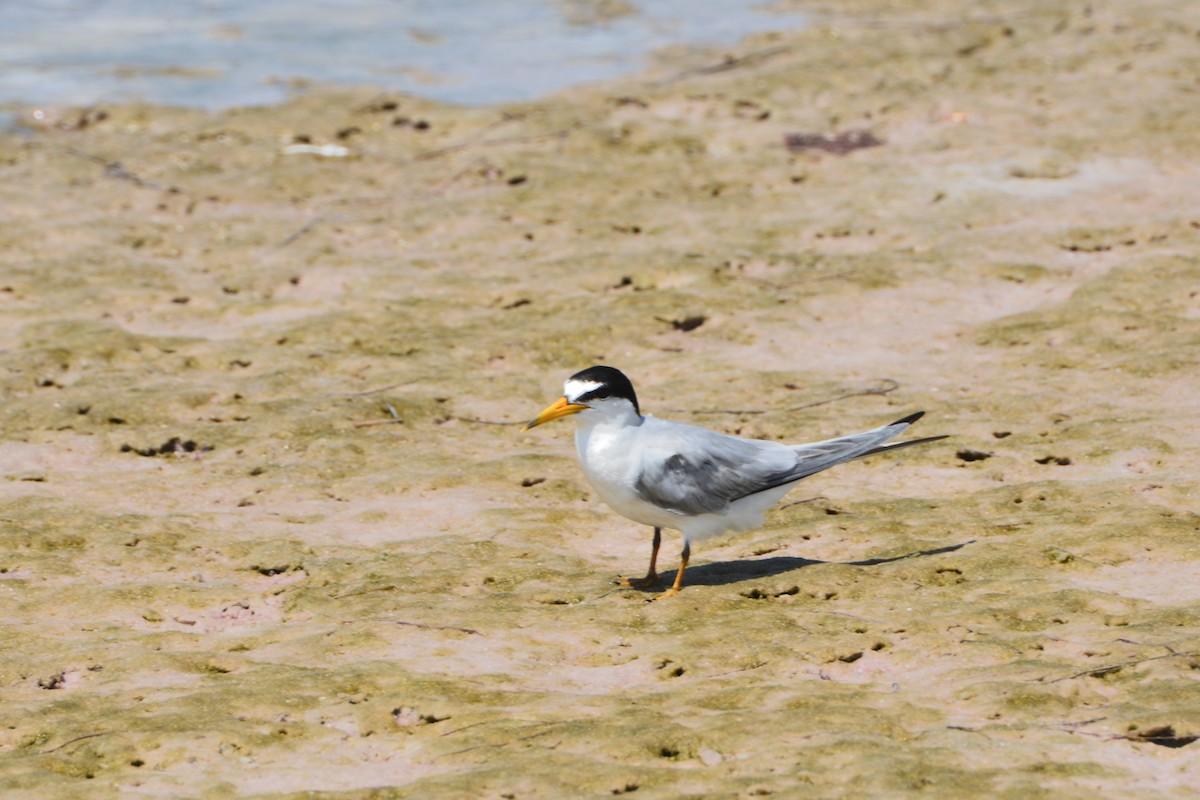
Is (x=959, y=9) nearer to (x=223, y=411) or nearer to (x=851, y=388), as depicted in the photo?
(x=851, y=388)

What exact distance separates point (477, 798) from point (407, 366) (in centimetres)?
545

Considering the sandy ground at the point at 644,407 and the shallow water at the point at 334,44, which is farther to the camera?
the shallow water at the point at 334,44

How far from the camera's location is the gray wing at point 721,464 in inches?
286

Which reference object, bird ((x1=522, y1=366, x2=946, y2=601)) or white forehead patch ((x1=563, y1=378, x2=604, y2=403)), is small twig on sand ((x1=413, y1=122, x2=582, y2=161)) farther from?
white forehead patch ((x1=563, y1=378, x2=604, y2=403))

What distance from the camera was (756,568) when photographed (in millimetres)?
7543

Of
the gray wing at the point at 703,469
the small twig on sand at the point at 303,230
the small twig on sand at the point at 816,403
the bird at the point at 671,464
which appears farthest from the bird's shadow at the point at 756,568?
the small twig on sand at the point at 303,230

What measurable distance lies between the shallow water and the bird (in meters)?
8.48

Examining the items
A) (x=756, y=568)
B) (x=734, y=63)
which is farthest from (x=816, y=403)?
(x=734, y=63)

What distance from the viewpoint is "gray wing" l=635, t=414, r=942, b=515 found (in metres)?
7.27

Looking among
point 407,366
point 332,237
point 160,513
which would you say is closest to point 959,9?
point 332,237

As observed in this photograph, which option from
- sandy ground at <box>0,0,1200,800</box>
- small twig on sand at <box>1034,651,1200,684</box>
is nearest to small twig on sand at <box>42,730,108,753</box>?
sandy ground at <box>0,0,1200,800</box>

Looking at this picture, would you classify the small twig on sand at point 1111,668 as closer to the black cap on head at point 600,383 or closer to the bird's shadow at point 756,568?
the bird's shadow at point 756,568

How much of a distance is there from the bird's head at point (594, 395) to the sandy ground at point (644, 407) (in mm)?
768

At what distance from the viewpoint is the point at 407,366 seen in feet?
34.1
